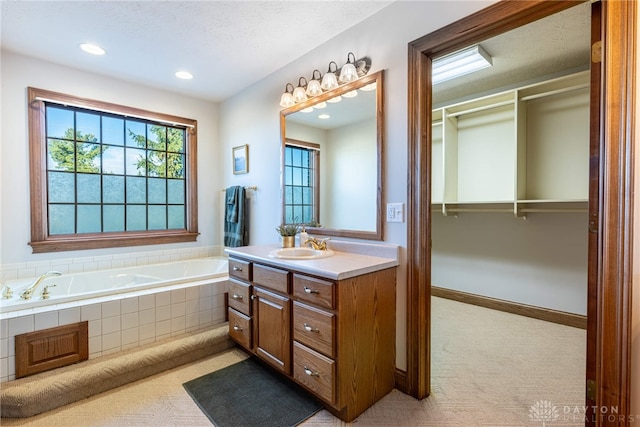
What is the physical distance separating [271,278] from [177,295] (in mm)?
958

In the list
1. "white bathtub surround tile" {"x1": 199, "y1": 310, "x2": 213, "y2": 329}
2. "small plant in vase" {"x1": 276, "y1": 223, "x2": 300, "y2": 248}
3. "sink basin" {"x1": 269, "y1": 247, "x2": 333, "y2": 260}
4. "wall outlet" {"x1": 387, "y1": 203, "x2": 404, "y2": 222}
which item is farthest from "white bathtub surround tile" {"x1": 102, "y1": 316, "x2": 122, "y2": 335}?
"wall outlet" {"x1": 387, "y1": 203, "x2": 404, "y2": 222}

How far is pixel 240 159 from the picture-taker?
335 centimetres

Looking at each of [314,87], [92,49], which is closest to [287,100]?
[314,87]

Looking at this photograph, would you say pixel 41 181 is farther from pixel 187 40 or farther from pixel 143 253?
pixel 187 40

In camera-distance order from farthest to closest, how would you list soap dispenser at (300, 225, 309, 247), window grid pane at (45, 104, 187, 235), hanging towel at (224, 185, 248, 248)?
hanging towel at (224, 185, 248, 248) → window grid pane at (45, 104, 187, 235) → soap dispenser at (300, 225, 309, 247)

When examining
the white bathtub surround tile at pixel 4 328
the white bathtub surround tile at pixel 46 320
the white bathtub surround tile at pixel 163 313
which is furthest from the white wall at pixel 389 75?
the white bathtub surround tile at pixel 4 328

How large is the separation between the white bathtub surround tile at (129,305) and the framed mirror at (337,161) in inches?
51.9

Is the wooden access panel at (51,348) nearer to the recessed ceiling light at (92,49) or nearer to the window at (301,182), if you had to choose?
the window at (301,182)

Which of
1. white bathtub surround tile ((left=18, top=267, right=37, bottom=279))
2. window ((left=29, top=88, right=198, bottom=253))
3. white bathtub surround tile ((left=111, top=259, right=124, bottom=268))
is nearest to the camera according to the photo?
→ white bathtub surround tile ((left=18, top=267, right=37, bottom=279))

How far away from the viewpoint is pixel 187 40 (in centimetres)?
232

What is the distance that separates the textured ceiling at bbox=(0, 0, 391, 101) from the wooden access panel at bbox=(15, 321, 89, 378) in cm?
208

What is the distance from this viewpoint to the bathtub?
200cm

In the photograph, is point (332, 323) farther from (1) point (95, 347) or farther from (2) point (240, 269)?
(1) point (95, 347)
